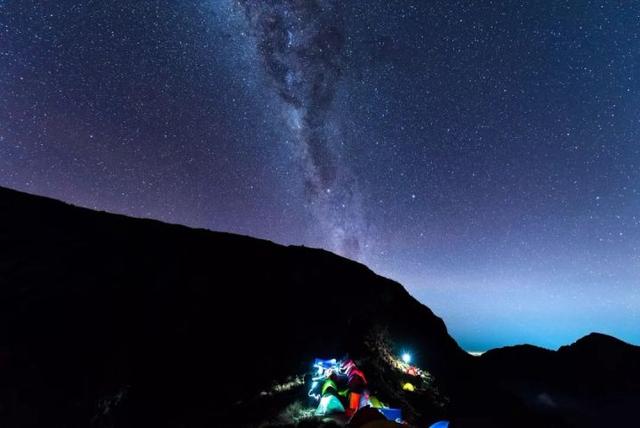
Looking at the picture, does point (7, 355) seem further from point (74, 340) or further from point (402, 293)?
point (402, 293)

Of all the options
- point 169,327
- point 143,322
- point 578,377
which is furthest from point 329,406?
point 578,377

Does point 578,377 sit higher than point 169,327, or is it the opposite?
point 578,377

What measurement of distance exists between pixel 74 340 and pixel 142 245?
8.23 meters

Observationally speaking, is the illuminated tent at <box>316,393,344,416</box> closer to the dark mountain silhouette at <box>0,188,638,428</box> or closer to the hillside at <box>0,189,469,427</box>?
the dark mountain silhouette at <box>0,188,638,428</box>

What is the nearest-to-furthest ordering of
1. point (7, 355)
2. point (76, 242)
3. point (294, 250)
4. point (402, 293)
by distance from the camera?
1. point (7, 355)
2. point (76, 242)
3. point (294, 250)
4. point (402, 293)

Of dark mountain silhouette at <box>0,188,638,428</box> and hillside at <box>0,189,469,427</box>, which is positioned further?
dark mountain silhouette at <box>0,188,638,428</box>

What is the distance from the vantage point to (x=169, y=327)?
18172 millimetres

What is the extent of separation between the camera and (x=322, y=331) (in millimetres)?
27281

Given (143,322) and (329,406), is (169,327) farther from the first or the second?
(329,406)

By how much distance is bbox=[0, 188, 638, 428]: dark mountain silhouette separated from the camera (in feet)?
44.3

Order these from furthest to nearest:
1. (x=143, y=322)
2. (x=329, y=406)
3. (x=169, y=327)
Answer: (x=169, y=327), (x=143, y=322), (x=329, y=406)

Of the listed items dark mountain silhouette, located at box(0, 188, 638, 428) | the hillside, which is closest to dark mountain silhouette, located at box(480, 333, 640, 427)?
dark mountain silhouette, located at box(0, 188, 638, 428)

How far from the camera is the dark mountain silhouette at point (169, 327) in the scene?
44.3 ft

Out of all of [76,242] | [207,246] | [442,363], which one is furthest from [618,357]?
[76,242]
